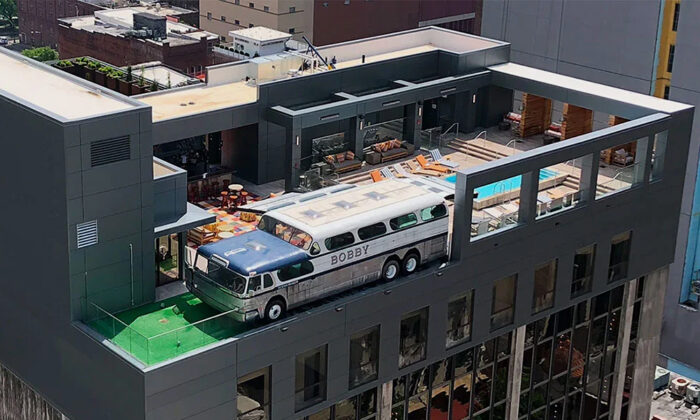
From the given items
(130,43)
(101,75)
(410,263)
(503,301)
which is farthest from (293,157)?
(130,43)

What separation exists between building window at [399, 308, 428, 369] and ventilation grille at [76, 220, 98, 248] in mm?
13446

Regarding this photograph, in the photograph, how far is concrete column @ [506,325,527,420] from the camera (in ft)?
177

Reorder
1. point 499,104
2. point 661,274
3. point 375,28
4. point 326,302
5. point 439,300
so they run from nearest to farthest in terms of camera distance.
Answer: point 326,302 < point 439,300 < point 661,274 < point 499,104 < point 375,28

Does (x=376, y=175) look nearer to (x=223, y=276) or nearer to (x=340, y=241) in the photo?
(x=340, y=241)

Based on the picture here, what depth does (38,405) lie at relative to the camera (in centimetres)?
4812

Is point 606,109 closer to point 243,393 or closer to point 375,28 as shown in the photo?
point 243,393

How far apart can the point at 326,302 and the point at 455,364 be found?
9100mm

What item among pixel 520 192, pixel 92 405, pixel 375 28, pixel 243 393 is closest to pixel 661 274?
pixel 520 192

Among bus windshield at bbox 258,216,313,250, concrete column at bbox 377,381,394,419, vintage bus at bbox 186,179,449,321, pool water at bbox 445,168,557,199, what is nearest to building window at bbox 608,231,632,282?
pool water at bbox 445,168,557,199

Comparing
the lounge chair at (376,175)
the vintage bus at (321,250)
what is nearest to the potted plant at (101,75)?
the lounge chair at (376,175)

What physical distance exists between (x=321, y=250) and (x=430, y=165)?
1715cm

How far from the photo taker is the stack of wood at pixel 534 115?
6556cm

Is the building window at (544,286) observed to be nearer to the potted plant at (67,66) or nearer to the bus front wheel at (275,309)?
the bus front wheel at (275,309)

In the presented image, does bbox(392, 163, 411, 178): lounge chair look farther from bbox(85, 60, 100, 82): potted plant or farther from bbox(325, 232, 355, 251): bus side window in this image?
bbox(85, 60, 100, 82): potted plant
